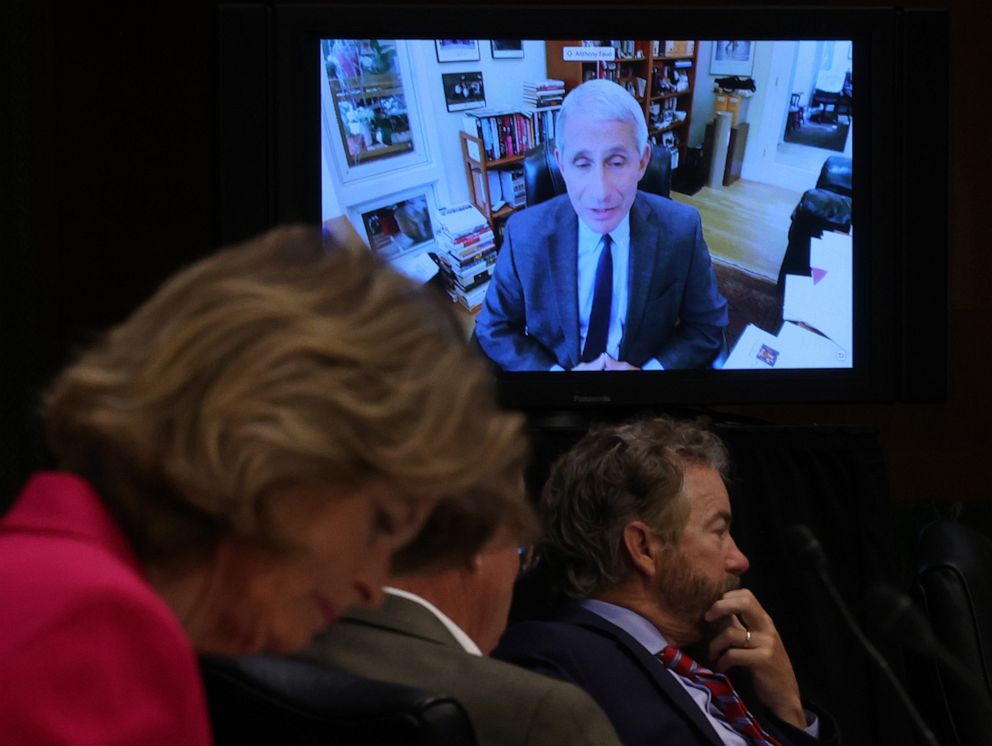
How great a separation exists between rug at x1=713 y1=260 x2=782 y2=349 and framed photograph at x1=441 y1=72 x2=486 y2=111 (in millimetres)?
586

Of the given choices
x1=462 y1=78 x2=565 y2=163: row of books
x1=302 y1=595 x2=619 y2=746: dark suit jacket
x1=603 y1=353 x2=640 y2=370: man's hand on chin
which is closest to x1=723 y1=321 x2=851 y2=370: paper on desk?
x1=603 y1=353 x2=640 y2=370: man's hand on chin

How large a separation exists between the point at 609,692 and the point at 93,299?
1.78m

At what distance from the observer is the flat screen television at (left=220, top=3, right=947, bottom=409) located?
2.81m

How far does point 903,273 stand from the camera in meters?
2.87

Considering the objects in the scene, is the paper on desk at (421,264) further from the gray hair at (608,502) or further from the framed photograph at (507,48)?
Result: the gray hair at (608,502)

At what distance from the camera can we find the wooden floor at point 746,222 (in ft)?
9.40

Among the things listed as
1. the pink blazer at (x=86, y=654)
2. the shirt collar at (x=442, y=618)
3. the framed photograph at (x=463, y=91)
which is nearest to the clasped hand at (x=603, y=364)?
the framed photograph at (x=463, y=91)

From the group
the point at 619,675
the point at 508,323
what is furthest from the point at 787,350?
the point at 619,675

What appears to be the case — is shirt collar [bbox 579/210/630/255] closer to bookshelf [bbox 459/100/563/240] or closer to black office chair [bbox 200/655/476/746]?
bookshelf [bbox 459/100/563/240]

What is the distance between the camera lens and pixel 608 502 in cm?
229

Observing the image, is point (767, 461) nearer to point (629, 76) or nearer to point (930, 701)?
point (930, 701)

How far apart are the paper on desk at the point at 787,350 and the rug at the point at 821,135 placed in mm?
370

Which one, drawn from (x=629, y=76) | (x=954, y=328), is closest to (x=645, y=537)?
(x=629, y=76)

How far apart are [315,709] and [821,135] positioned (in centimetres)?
210
